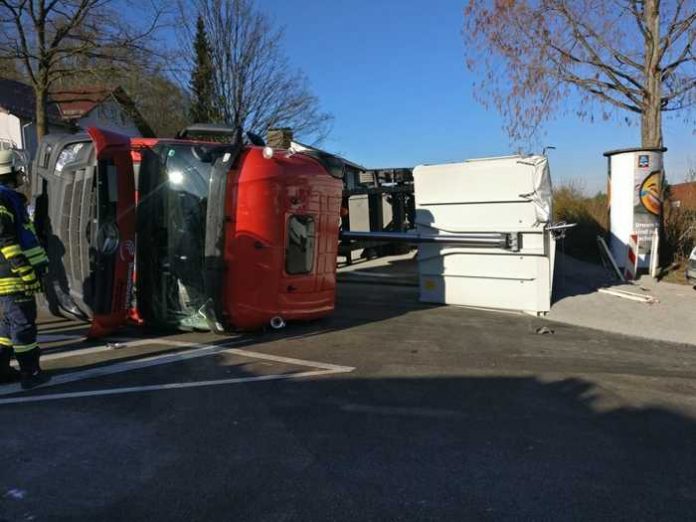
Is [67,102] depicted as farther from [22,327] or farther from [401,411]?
[401,411]

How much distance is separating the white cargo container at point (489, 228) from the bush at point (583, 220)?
15.3 ft

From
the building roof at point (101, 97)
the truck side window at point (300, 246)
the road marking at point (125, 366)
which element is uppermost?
the building roof at point (101, 97)

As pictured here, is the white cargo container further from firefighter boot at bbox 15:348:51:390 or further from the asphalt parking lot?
firefighter boot at bbox 15:348:51:390

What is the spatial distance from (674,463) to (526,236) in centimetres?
531

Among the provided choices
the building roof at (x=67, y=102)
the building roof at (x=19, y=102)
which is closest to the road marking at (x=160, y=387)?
the building roof at (x=67, y=102)

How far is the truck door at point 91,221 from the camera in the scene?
6.32 meters

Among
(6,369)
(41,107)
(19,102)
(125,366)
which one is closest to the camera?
(6,369)

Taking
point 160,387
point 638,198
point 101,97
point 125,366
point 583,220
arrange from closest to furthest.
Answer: point 160,387 < point 125,366 < point 638,198 < point 583,220 < point 101,97

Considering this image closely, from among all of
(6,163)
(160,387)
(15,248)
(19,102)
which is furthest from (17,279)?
(19,102)

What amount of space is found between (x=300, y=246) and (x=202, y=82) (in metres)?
22.1

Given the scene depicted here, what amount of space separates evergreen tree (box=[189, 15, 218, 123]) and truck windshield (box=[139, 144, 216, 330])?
21.1m

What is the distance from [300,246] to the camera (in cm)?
729

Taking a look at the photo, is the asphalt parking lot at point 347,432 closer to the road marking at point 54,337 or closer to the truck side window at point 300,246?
the road marking at point 54,337

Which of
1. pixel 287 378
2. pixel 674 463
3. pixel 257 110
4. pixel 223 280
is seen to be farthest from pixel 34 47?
pixel 674 463
